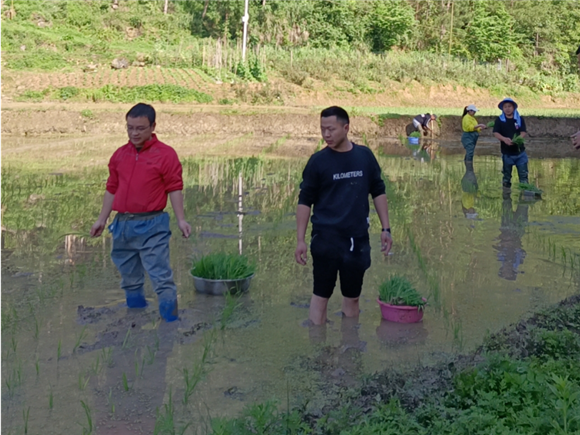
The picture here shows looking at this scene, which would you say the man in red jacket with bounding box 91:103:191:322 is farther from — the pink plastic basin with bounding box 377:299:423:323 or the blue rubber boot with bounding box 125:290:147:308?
the pink plastic basin with bounding box 377:299:423:323

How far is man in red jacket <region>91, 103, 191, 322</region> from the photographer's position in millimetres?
5371

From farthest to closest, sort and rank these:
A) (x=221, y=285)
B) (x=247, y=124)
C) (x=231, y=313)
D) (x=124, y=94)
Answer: (x=124, y=94), (x=247, y=124), (x=221, y=285), (x=231, y=313)

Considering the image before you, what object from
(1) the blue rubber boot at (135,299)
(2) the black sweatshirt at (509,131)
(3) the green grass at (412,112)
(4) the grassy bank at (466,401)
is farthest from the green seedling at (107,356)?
(3) the green grass at (412,112)

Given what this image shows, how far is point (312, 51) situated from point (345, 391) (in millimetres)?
41710

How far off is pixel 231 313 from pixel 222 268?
2.14 ft

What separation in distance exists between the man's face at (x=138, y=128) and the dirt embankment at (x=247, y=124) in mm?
18533

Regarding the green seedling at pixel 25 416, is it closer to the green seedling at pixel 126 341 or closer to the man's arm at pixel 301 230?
the green seedling at pixel 126 341

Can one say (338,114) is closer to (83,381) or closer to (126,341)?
(126,341)

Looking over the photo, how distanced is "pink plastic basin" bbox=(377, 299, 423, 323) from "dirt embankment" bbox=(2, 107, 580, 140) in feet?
62.7

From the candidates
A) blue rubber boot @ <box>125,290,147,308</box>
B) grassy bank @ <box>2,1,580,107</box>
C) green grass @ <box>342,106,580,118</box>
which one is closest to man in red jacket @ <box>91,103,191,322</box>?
blue rubber boot @ <box>125,290,147,308</box>

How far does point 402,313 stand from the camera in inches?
217

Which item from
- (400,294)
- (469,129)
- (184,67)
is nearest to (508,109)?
(469,129)

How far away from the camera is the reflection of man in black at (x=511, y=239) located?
729cm

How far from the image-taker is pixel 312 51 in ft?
145
